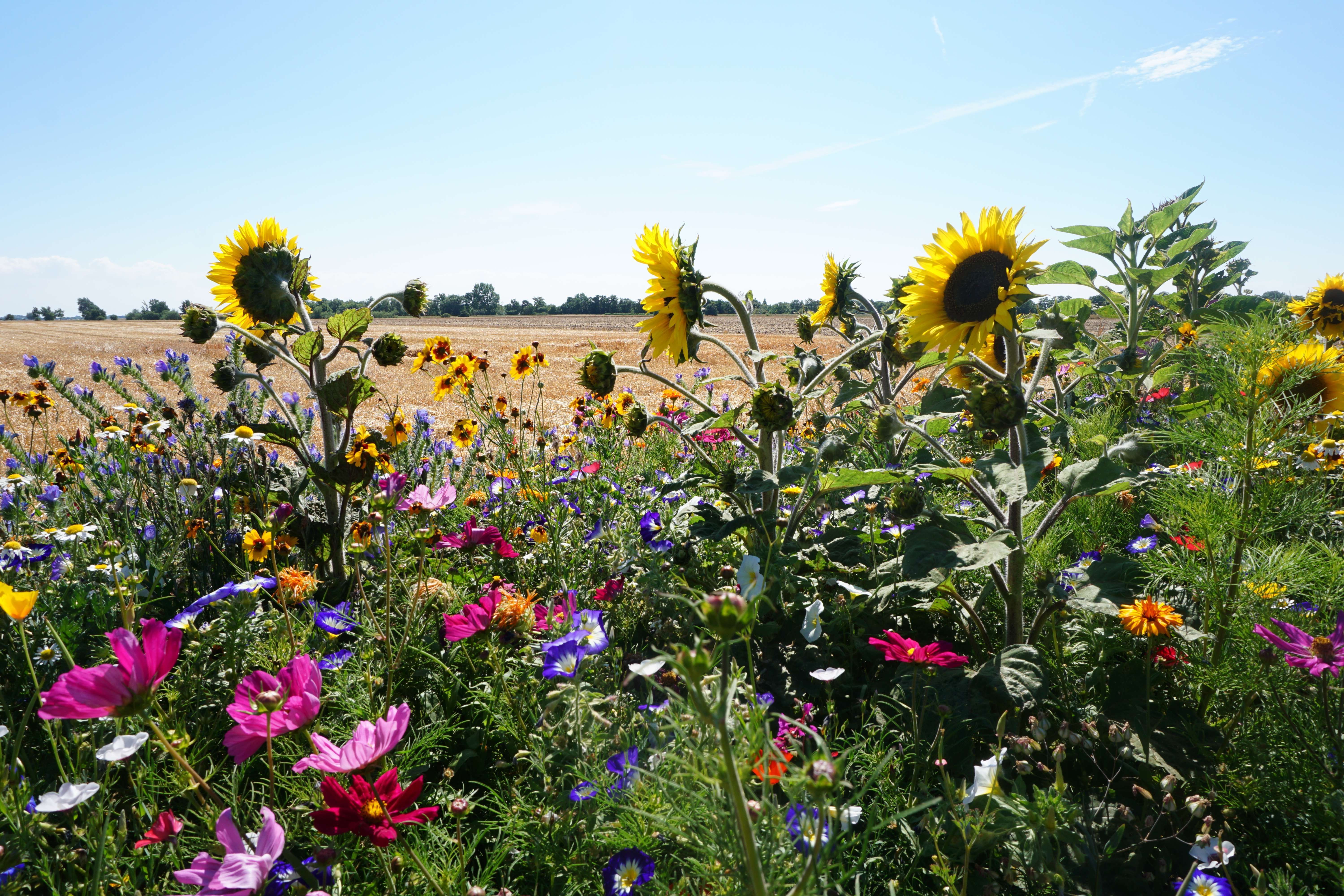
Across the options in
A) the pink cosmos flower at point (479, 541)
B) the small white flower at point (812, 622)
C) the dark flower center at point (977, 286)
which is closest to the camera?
the small white flower at point (812, 622)

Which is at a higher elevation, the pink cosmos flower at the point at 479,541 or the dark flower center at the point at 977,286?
the dark flower center at the point at 977,286

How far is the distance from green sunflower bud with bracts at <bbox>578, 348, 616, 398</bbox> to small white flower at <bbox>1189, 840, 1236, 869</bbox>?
6.48 feet

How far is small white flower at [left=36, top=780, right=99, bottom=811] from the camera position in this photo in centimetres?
100

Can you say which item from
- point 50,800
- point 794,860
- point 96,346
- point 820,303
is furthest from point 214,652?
point 96,346

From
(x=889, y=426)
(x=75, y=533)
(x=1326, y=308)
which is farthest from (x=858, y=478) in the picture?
(x=1326, y=308)

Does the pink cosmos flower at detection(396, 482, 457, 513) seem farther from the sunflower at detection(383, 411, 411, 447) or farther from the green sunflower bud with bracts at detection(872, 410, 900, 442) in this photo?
the green sunflower bud with bracts at detection(872, 410, 900, 442)

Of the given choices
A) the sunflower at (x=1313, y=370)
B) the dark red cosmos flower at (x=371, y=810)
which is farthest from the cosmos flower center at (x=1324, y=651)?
the dark red cosmos flower at (x=371, y=810)

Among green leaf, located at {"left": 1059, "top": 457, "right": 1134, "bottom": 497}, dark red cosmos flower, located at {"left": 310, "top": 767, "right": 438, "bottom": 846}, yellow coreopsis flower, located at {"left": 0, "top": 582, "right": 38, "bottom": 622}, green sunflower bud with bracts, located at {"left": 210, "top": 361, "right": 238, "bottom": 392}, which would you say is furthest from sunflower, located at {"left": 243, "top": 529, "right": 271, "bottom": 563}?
green leaf, located at {"left": 1059, "top": 457, "right": 1134, "bottom": 497}

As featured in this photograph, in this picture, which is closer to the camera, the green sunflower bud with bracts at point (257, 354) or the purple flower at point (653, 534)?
the purple flower at point (653, 534)

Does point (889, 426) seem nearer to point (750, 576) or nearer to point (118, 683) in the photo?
point (750, 576)

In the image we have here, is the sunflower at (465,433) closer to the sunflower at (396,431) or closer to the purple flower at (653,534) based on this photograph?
the sunflower at (396,431)

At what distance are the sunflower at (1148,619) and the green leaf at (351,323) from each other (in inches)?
94.0

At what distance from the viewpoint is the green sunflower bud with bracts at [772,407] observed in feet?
6.78

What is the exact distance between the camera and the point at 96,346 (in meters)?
15.8
